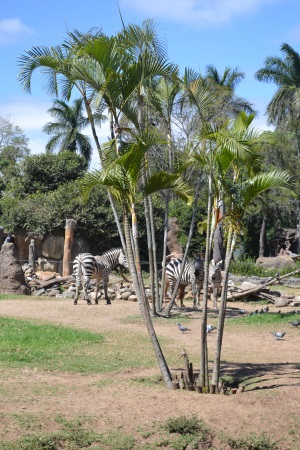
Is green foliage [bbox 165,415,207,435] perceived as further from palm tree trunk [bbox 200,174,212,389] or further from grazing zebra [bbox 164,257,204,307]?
grazing zebra [bbox 164,257,204,307]

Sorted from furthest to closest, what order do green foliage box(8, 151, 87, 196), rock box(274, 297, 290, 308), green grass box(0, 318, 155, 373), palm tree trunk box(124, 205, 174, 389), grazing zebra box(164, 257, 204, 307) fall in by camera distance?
green foliage box(8, 151, 87, 196) < rock box(274, 297, 290, 308) < grazing zebra box(164, 257, 204, 307) < green grass box(0, 318, 155, 373) < palm tree trunk box(124, 205, 174, 389)

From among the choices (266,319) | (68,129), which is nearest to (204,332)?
(266,319)

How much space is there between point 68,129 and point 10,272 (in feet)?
92.7

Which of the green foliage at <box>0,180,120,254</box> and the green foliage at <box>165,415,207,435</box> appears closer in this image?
the green foliage at <box>165,415,207,435</box>

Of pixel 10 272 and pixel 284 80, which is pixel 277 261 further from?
pixel 10 272

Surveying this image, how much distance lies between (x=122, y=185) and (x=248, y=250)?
39338 millimetres

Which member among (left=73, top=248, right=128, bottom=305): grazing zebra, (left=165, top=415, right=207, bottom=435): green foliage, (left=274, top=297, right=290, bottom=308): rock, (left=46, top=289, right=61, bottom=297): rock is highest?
(left=73, top=248, right=128, bottom=305): grazing zebra

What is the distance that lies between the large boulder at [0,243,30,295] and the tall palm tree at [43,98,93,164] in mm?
26802

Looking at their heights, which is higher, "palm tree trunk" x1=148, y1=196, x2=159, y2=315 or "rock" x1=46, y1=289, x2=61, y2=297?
"palm tree trunk" x1=148, y1=196, x2=159, y2=315

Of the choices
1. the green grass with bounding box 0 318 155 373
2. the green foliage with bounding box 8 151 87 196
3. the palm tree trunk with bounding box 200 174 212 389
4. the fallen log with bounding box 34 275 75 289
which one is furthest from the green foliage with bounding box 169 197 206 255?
the palm tree trunk with bounding box 200 174 212 389

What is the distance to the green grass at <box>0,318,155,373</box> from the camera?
11239 millimetres

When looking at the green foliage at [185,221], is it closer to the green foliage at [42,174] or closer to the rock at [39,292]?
the green foliage at [42,174]

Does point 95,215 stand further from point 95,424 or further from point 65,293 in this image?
point 95,424

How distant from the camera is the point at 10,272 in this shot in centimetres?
2264
